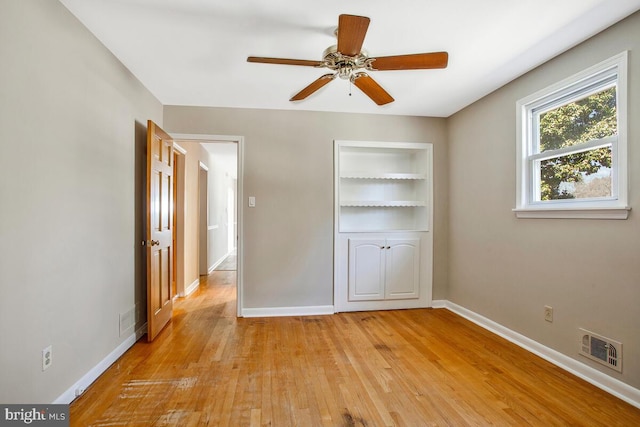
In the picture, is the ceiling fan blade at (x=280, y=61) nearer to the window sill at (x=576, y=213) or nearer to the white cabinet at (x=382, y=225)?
the white cabinet at (x=382, y=225)

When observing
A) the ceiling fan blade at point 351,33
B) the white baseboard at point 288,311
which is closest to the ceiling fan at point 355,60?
the ceiling fan blade at point 351,33

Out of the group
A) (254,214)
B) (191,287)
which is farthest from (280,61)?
(191,287)

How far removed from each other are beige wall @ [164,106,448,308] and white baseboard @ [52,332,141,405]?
1120 millimetres

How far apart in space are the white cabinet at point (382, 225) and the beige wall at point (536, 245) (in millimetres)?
372

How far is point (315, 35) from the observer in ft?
6.57

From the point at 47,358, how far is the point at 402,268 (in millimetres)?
3170

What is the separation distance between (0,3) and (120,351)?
2293 mm

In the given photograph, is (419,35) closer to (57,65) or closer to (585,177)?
(585,177)

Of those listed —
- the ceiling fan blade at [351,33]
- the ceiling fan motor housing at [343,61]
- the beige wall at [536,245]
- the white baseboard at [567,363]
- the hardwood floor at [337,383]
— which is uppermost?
the ceiling fan motor housing at [343,61]

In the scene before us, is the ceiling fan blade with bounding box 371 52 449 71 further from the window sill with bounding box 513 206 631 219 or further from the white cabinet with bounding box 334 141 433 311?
the white cabinet with bounding box 334 141 433 311

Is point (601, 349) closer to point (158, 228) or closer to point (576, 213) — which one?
point (576, 213)

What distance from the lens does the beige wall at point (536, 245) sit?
1.77 metres

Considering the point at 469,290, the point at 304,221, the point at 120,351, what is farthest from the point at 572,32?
the point at 120,351

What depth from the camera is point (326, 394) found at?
1.84 m
